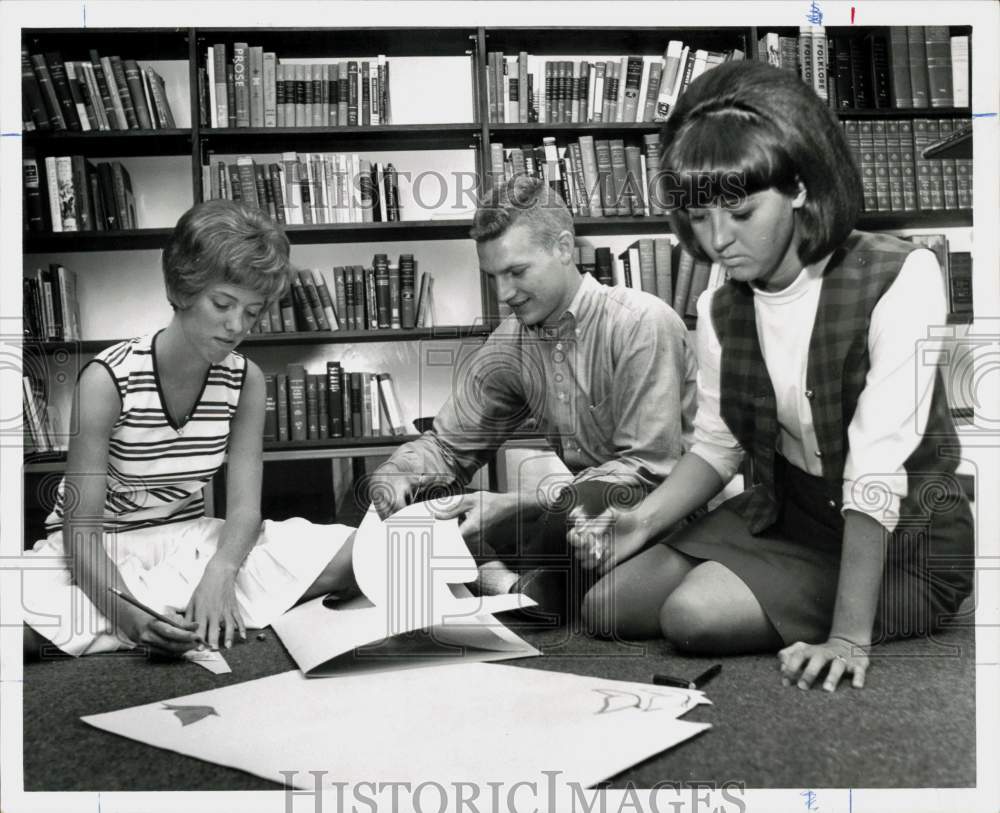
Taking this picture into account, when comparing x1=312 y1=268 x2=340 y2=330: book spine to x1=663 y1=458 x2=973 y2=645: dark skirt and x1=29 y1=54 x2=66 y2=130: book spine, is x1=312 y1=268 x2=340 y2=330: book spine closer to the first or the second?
x1=29 y1=54 x2=66 y2=130: book spine

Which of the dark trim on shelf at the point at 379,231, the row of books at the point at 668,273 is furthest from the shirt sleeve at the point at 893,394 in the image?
the dark trim on shelf at the point at 379,231

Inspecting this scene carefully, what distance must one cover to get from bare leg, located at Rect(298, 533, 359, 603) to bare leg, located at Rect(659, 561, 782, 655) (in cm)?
41

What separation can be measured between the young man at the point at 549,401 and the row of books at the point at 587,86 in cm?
13

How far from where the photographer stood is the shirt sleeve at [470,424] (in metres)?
1.12

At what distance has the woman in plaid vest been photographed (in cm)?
98

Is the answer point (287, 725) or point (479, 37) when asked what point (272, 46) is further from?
point (287, 725)

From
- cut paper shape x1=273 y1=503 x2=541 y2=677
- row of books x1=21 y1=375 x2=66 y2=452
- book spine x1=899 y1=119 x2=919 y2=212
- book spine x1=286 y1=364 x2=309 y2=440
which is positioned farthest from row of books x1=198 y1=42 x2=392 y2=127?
book spine x1=899 y1=119 x2=919 y2=212

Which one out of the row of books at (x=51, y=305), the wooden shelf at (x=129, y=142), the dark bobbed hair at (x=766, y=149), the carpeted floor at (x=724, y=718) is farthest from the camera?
the wooden shelf at (x=129, y=142)

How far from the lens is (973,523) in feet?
3.45

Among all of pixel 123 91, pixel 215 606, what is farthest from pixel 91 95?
pixel 215 606

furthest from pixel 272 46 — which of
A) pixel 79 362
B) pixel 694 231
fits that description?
pixel 694 231

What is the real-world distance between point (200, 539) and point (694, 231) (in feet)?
2.58

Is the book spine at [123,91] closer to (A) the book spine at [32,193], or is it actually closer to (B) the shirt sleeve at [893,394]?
(A) the book spine at [32,193]

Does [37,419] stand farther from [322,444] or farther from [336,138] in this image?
[336,138]
